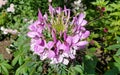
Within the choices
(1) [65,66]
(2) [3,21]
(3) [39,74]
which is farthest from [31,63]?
(2) [3,21]

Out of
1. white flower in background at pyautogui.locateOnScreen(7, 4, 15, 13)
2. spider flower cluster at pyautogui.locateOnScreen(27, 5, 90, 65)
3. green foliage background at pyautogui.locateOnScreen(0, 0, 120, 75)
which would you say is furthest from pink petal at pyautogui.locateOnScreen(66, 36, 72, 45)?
white flower in background at pyautogui.locateOnScreen(7, 4, 15, 13)

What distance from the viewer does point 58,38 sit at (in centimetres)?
211

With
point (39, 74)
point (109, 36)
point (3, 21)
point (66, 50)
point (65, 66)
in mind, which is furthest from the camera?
point (3, 21)

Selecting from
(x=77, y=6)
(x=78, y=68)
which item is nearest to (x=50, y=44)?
(x=78, y=68)

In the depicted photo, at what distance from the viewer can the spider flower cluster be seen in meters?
2.07

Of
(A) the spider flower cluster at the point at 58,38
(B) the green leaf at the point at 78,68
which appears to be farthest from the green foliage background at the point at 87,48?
(A) the spider flower cluster at the point at 58,38

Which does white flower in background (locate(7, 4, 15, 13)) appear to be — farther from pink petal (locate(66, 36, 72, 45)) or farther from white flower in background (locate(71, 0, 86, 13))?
pink petal (locate(66, 36, 72, 45))

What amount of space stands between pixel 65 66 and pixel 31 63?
10.0 inches

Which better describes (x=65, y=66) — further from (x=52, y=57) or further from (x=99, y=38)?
(x=99, y=38)

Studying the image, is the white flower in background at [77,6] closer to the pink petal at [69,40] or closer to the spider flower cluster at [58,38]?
the spider flower cluster at [58,38]

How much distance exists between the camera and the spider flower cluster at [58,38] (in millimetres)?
2074

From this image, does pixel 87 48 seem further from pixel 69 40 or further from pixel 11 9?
pixel 11 9

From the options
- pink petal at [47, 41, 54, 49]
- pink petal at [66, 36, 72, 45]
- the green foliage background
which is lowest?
the green foliage background

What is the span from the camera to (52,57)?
2.10 metres
